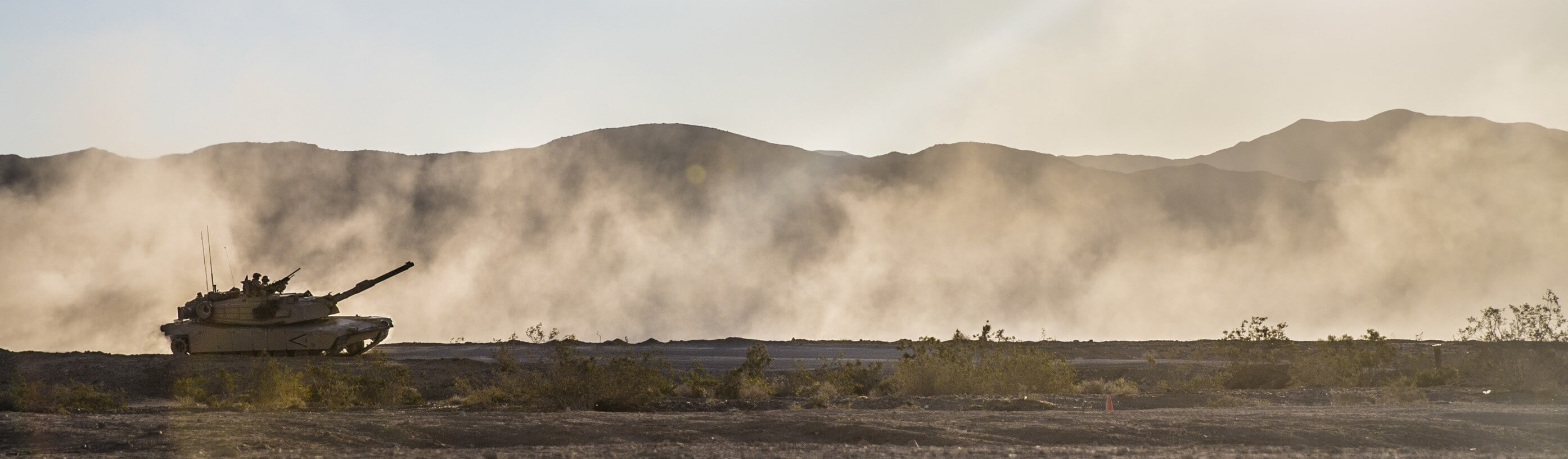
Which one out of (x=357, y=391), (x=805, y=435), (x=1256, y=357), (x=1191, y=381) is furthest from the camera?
(x=1256, y=357)

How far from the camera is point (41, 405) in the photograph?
1911 cm

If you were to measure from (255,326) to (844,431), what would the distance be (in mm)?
24756

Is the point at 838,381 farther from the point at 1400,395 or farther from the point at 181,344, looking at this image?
the point at 181,344

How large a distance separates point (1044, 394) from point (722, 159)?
70942mm

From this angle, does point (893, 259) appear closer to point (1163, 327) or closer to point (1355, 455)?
point (1163, 327)

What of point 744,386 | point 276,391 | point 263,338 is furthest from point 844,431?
point 263,338

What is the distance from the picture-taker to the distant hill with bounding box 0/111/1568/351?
7806 cm

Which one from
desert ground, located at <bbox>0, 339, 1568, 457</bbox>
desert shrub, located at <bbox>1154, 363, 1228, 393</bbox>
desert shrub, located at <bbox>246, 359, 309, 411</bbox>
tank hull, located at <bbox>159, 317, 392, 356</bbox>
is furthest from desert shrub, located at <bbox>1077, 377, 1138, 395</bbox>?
tank hull, located at <bbox>159, 317, 392, 356</bbox>

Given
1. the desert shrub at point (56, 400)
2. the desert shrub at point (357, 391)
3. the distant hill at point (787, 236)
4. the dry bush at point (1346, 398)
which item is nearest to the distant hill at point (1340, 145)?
the distant hill at point (787, 236)

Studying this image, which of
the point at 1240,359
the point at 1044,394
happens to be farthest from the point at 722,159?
the point at 1044,394

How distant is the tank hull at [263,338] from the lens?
111ft

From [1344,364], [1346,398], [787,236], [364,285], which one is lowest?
[1346,398]

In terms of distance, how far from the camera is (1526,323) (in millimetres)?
27297

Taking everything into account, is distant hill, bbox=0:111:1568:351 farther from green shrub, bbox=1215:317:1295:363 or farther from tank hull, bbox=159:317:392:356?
green shrub, bbox=1215:317:1295:363
